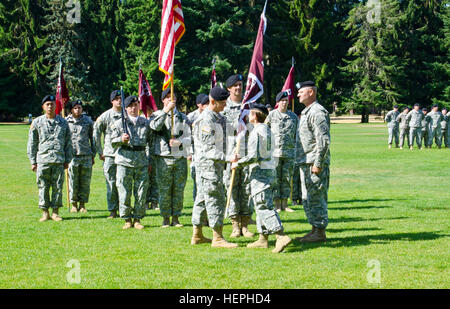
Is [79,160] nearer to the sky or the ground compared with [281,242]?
nearer to the sky

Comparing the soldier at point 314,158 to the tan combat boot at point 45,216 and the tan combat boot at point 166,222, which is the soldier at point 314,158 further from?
the tan combat boot at point 45,216

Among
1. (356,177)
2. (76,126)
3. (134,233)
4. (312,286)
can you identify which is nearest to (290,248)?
(312,286)

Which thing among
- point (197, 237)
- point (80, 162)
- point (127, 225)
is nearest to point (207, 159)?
point (197, 237)

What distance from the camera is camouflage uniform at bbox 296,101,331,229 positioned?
27.7ft

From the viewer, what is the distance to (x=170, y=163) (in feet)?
32.8

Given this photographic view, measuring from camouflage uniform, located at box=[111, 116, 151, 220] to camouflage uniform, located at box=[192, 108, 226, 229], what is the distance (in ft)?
6.13

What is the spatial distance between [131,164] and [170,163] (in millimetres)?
701

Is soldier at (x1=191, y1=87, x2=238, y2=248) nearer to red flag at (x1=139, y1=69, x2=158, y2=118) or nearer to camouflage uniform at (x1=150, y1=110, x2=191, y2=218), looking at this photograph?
camouflage uniform at (x1=150, y1=110, x2=191, y2=218)

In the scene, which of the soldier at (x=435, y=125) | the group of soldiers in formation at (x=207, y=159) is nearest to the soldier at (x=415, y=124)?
the soldier at (x=435, y=125)

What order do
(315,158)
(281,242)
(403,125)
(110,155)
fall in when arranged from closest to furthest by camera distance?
(281,242) → (315,158) → (110,155) → (403,125)

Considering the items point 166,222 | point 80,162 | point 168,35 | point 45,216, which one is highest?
point 168,35

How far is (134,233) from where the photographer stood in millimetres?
9664

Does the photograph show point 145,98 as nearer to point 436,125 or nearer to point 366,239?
point 366,239
